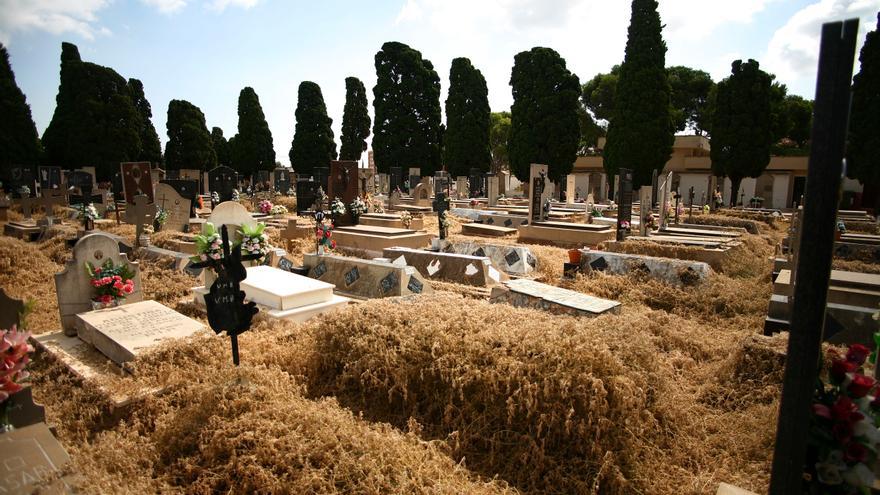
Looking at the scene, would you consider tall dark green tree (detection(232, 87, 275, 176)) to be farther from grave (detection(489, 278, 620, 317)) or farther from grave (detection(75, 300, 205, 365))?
grave (detection(489, 278, 620, 317))

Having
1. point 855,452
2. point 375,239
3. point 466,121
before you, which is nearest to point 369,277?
point 375,239

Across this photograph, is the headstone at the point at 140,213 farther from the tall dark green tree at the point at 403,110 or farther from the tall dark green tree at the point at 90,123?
the tall dark green tree at the point at 403,110

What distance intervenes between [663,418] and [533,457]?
50.4 inches

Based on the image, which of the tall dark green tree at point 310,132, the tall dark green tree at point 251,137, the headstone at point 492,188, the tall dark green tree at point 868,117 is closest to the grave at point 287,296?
the headstone at point 492,188

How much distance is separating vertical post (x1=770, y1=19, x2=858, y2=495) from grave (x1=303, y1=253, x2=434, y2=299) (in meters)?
6.12

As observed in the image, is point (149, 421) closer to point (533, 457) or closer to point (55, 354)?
point (55, 354)

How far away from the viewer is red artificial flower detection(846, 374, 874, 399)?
7.87 ft

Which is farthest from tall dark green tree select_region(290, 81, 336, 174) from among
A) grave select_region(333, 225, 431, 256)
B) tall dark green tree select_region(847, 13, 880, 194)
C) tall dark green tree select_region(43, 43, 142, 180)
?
tall dark green tree select_region(847, 13, 880, 194)

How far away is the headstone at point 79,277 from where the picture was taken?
6.14 metres

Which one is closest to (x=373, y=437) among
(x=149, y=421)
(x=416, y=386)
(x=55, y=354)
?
(x=416, y=386)

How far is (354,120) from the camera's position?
43.5 metres

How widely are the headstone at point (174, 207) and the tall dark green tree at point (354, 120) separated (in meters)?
29.2

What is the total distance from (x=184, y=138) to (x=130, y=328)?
1490 inches

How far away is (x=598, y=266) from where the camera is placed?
991cm
